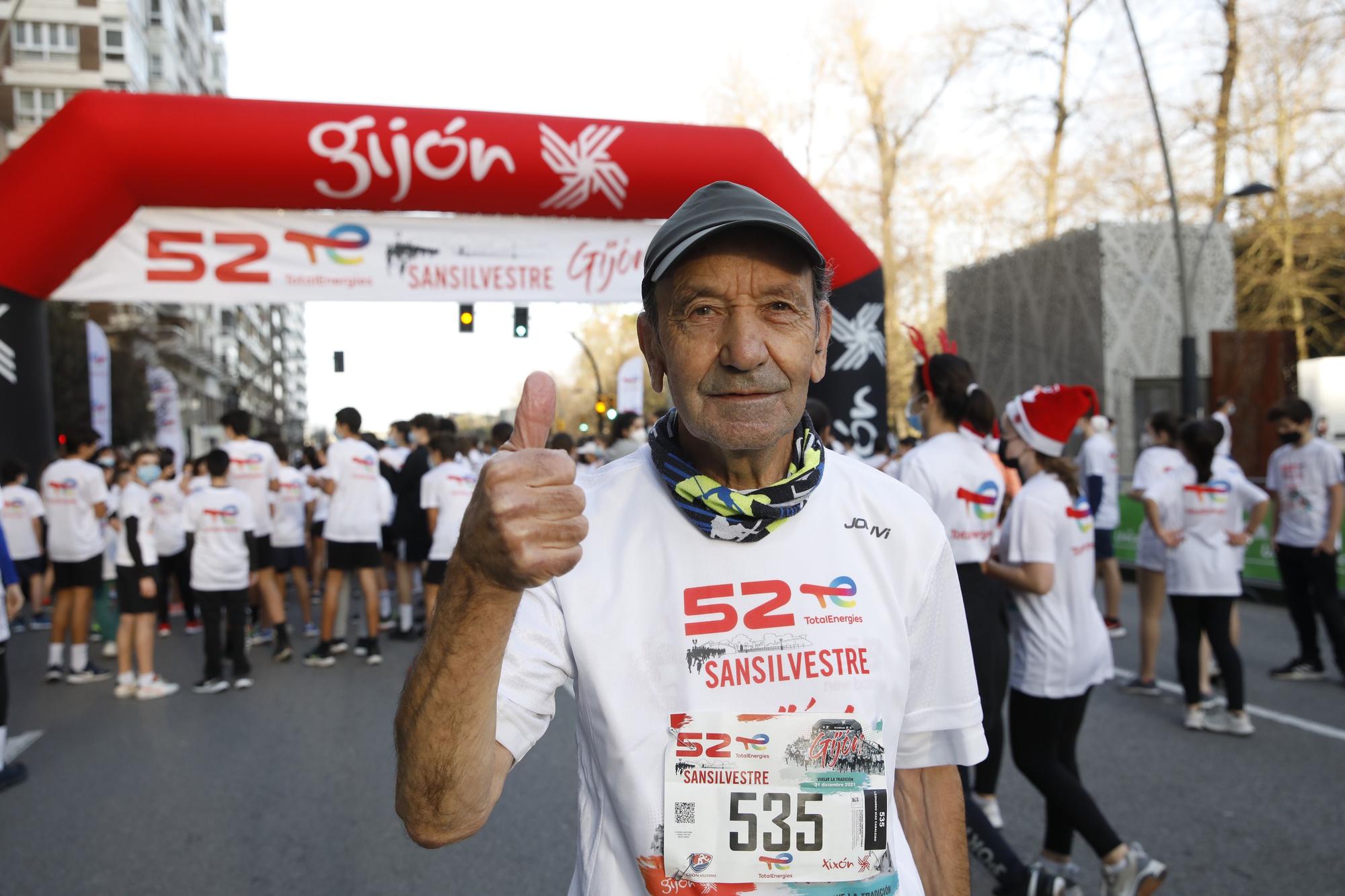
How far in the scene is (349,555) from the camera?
859cm

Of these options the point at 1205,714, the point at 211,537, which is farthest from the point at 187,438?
the point at 1205,714

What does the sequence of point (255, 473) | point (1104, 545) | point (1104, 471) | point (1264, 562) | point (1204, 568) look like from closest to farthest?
1. point (1204, 568)
2. point (255, 473)
3. point (1104, 545)
4. point (1104, 471)
5. point (1264, 562)

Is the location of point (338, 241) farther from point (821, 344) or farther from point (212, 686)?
point (821, 344)

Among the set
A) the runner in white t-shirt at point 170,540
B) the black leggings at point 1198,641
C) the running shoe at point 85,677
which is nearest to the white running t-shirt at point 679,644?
the black leggings at point 1198,641

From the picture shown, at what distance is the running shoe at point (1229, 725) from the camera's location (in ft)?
18.5

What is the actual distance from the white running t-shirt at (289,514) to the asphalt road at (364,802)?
3.01m

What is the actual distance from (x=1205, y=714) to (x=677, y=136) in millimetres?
5289

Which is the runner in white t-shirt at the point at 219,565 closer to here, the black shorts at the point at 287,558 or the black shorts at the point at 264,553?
the black shorts at the point at 264,553

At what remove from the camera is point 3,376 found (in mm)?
6324

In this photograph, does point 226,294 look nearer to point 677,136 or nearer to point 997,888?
point 677,136

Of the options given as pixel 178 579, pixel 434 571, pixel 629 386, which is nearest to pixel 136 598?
pixel 434 571

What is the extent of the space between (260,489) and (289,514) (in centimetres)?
99

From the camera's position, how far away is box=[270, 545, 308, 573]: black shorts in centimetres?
999

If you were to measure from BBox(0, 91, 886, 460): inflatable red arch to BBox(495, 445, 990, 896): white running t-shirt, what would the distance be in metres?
5.75
